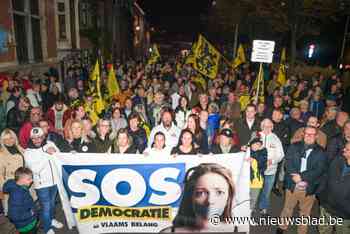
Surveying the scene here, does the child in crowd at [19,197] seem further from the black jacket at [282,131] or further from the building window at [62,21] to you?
the building window at [62,21]

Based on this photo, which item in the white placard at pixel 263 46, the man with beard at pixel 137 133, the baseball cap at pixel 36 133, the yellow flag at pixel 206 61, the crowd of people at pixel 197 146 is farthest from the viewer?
the yellow flag at pixel 206 61

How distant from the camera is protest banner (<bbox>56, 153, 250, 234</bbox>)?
4.75 metres

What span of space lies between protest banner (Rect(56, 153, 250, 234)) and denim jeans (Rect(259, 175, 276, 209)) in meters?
1.06

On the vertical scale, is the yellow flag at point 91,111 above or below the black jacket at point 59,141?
above

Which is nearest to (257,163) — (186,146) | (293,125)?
(186,146)

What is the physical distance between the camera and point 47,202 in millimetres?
5090

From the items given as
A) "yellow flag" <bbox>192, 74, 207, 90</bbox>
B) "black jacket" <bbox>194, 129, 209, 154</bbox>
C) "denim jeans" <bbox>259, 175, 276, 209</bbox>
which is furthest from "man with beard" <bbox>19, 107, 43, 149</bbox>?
"yellow flag" <bbox>192, 74, 207, 90</bbox>

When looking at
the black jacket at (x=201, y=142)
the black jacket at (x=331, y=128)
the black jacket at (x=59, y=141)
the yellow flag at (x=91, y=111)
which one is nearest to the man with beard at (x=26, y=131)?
the black jacket at (x=59, y=141)

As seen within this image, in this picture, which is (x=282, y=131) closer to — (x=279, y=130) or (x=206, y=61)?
(x=279, y=130)

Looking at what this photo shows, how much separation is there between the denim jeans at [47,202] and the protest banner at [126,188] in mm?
413

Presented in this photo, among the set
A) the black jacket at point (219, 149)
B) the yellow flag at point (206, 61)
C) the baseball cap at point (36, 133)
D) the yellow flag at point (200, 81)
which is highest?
the yellow flag at point (206, 61)

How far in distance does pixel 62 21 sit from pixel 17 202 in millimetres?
19185

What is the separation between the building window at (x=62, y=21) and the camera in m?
21.0

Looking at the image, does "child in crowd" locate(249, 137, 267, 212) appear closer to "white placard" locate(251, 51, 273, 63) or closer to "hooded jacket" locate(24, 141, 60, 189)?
"hooded jacket" locate(24, 141, 60, 189)
